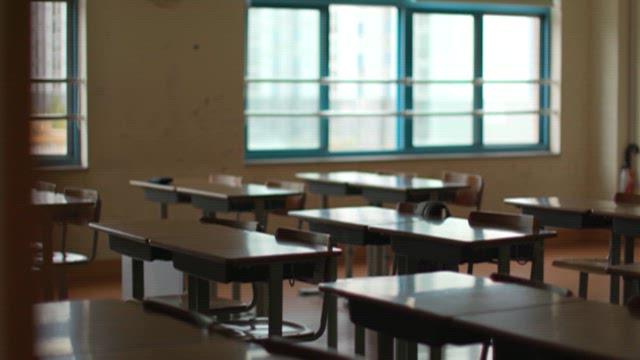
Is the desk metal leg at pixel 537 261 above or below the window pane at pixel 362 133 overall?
below

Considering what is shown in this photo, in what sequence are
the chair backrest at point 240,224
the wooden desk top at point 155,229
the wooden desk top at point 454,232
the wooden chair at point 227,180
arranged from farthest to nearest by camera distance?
the wooden chair at point 227,180, the chair backrest at point 240,224, the wooden desk top at point 155,229, the wooden desk top at point 454,232

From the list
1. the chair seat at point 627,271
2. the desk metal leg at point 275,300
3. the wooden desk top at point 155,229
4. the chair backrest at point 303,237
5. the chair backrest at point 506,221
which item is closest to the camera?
the chair seat at point 627,271

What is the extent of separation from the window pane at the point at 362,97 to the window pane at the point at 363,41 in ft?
0.35

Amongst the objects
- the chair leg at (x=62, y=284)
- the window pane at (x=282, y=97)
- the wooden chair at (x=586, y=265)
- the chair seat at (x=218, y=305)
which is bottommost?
the chair leg at (x=62, y=284)

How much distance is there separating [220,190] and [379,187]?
1.20 m

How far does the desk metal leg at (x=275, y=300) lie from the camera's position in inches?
154

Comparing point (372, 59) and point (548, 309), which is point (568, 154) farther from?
point (548, 309)

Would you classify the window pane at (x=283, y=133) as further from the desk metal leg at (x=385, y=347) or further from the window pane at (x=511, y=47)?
the desk metal leg at (x=385, y=347)

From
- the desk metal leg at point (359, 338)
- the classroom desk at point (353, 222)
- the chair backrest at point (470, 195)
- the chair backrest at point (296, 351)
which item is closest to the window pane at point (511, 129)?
the chair backrest at point (470, 195)

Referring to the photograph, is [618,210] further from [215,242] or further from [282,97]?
[282,97]

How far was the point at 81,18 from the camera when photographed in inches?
339

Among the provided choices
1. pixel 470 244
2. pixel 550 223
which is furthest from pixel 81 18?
pixel 470 244

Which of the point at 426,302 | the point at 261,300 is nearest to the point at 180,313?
the point at 426,302

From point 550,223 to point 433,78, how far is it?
413cm
